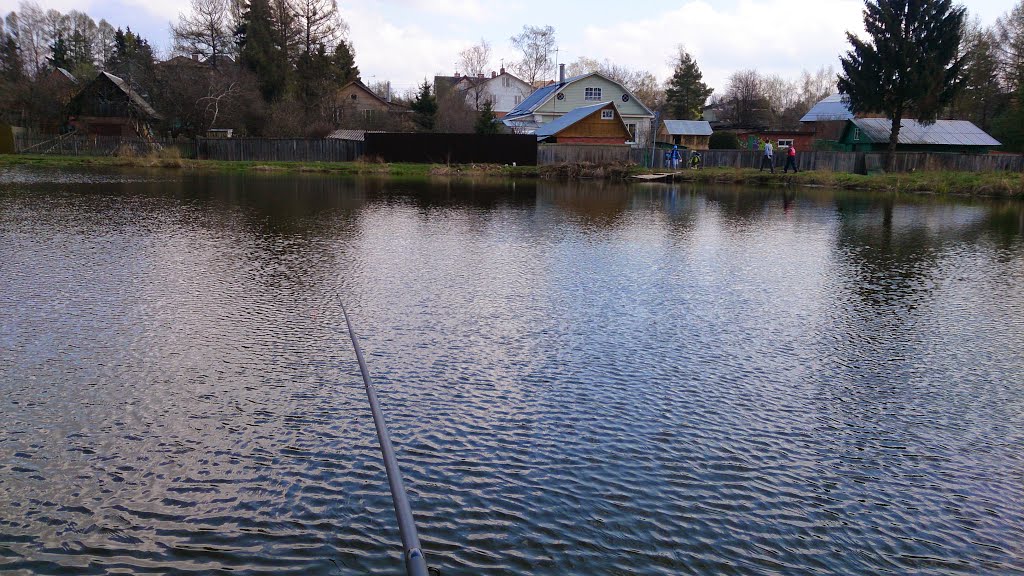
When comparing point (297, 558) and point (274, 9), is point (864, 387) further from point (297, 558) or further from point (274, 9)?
point (274, 9)

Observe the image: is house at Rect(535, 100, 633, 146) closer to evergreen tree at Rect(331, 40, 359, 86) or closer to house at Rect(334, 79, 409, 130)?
house at Rect(334, 79, 409, 130)

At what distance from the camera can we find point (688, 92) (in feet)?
278

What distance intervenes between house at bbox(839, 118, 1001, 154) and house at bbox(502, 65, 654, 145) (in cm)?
1782

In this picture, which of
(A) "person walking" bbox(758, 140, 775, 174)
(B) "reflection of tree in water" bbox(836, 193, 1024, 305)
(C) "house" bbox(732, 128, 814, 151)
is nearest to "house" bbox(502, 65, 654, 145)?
(C) "house" bbox(732, 128, 814, 151)

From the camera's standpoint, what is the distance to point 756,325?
10.9 metres

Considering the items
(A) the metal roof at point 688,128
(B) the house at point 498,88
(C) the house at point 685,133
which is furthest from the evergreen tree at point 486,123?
(B) the house at point 498,88

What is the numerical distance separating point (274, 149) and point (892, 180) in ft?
127

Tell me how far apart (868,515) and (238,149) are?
51745 millimetres

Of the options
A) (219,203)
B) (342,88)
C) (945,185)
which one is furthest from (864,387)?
(342,88)

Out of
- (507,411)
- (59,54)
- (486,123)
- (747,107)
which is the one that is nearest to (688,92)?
(747,107)

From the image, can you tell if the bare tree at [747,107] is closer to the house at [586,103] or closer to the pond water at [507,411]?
the house at [586,103]

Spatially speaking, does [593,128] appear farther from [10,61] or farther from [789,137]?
[10,61]

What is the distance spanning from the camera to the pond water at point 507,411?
202 inches

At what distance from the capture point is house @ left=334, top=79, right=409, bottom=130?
62.7 metres
